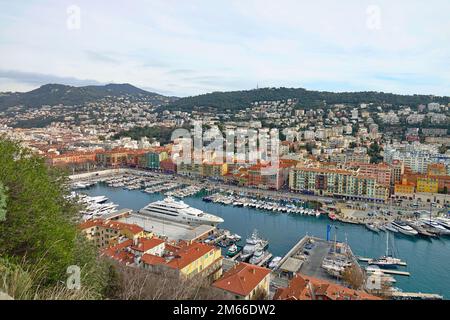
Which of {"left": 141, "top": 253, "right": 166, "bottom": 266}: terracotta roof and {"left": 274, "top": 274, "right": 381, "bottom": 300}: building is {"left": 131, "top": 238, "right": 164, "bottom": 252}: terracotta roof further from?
{"left": 274, "top": 274, "right": 381, "bottom": 300}: building

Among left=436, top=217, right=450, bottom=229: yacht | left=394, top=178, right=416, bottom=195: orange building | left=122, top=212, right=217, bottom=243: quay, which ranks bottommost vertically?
left=436, top=217, right=450, bottom=229: yacht

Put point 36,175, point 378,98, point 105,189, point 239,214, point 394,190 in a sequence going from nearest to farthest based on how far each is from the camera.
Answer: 1. point 36,175
2. point 239,214
3. point 394,190
4. point 105,189
5. point 378,98

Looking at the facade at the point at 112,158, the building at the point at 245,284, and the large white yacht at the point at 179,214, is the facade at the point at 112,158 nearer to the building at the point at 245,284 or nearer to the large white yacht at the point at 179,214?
the large white yacht at the point at 179,214

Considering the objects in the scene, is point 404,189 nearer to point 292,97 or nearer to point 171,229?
point 171,229

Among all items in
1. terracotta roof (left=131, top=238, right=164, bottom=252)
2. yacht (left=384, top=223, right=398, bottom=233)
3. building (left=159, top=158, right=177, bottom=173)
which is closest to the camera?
terracotta roof (left=131, top=238, right=164, bottom=252)

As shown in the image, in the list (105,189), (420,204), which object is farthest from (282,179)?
(105,189)

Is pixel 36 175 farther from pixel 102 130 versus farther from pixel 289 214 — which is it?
pixel 102 130

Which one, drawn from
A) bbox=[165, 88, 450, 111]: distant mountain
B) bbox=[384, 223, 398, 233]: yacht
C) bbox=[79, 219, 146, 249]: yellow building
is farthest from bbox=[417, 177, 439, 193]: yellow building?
bbox=[165, 88, 450, 111]: distant mountain
